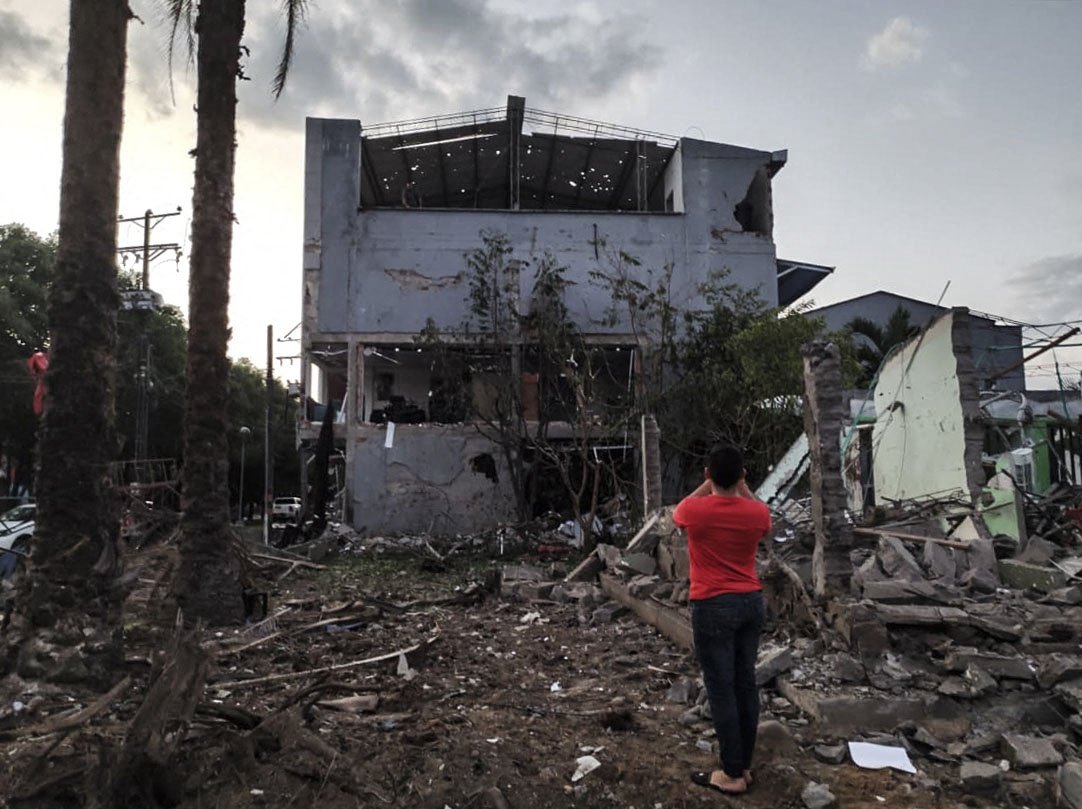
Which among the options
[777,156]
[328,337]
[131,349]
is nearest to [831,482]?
[328,337]

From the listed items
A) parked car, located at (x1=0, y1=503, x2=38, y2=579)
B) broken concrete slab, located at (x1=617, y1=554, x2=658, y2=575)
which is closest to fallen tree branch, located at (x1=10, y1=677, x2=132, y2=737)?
broken concrete slab, located at (x1=617, y1=554, x2=658, y2=575)

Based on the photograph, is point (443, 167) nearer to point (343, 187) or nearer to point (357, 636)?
point (343, 187)

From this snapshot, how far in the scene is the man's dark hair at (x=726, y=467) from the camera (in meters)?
4.24

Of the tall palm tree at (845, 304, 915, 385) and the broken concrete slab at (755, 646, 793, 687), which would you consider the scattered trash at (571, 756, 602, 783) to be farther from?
the tall palm tree at (845, 304, 915, 385)

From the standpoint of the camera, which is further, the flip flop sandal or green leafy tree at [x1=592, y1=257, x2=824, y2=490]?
green leafy tree at [x1=592, y1=257, x2=824, y2=490]

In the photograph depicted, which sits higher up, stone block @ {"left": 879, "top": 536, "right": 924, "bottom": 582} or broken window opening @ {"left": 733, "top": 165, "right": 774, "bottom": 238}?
broken window opening @ {"left": 733, "top": 165, "right": 774, "bottom": 238}

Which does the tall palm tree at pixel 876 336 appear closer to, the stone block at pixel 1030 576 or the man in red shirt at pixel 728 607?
the stone block at pixel 1030 576

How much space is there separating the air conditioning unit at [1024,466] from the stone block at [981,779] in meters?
7.83

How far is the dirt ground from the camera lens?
390cm

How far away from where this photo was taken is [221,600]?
838 centimetres

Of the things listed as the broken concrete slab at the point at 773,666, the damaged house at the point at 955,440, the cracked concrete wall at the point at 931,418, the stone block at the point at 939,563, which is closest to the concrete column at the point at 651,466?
the damaged house at the point at 955,440

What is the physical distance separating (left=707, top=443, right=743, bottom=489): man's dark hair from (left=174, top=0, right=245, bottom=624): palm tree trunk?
599 cm

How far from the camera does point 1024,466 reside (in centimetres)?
1132

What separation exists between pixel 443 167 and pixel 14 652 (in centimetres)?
2203
